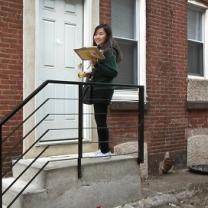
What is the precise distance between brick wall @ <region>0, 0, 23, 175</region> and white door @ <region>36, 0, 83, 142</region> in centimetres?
40

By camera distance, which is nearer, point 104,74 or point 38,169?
point 38,169

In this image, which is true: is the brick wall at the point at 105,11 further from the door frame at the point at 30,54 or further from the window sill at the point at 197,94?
the window sill at the point at 197,94

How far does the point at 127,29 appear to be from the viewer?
325 inches

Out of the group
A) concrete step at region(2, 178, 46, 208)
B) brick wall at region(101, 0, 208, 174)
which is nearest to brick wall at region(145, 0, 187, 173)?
brick wall at region(101, 0, 208, 174)

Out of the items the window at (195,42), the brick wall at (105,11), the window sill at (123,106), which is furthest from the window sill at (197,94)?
the brick wall at (105,11)

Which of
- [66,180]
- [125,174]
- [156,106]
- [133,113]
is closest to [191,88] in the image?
[156,106]

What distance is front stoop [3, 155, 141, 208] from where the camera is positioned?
209 inches

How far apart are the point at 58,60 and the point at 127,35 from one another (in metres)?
1.82

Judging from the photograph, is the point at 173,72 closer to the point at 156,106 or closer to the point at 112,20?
the point at 156,106

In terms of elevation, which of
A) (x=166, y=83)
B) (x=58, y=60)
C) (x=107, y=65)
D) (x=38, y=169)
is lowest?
(x=38, y=169)

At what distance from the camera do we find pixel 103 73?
5.91 m

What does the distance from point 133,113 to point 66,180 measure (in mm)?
2736

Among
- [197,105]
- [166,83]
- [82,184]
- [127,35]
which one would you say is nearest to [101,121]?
[82,184]

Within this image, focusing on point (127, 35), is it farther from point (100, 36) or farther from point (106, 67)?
point (106, 67)
